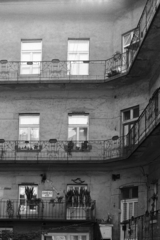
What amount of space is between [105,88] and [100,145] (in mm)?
2692

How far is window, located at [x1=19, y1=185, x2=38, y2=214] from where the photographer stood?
29.5 metres

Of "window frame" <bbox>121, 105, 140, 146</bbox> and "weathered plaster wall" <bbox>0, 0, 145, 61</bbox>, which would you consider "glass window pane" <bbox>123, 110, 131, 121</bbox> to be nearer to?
"window frame" <bbox>121, 105, 140, 146</bbox>

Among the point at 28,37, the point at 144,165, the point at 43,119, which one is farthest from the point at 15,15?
the point at 144,165

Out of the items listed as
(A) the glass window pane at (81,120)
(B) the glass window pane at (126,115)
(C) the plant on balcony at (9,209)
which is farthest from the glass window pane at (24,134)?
(B) the glass window pane at (126,115)

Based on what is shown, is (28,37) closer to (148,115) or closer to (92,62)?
(92,62)

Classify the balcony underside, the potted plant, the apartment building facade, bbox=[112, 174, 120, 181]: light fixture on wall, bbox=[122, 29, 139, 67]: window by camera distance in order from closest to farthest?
the balcony underside < bbox=[122, 29, 139, 67]: window < the apartment building facade < the potted plant < bbox=[112, 174, 120, 181]: light fixture on wall

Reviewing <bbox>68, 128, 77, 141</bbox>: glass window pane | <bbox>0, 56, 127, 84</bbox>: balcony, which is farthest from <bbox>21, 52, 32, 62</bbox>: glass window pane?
<bbox>68, 128, 77, 141</bbox>: glass window pane

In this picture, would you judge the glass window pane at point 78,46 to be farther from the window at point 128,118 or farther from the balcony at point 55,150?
the balcony at point 55,150

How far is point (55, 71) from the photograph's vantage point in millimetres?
30938

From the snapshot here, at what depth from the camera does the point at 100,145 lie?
1180 inches

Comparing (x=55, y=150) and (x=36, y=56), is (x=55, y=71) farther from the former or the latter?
(x=55, y=150)

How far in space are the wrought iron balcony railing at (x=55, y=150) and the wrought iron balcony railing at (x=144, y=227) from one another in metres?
4.20

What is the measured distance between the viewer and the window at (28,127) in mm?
30781

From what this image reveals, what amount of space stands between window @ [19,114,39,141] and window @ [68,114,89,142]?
156cm
